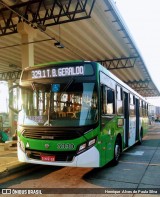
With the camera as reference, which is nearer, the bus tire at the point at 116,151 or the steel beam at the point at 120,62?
the bus tire at the point at 116,151

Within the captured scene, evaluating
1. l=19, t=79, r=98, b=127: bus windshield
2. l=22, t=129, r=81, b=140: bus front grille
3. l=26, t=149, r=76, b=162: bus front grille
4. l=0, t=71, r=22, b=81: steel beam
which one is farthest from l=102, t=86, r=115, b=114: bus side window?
l=0, t=71, r=22, b=81: steel beam

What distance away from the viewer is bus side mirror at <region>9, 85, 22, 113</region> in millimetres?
7168

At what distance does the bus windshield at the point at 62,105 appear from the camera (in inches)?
253

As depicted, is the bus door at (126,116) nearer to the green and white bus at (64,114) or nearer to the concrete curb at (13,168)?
the green and white bus at (64,114)

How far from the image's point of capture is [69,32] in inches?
587

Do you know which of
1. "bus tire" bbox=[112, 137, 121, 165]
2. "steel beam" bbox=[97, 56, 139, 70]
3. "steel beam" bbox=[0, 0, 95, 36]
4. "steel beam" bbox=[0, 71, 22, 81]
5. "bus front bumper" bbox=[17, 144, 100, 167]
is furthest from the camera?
"steel beam" bbox=[0, 71, 22, 81]

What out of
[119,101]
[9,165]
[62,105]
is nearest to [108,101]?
[62,105]

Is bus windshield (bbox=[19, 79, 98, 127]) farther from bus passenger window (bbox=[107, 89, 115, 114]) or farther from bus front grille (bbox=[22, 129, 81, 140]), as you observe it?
bus passenger window (bbox=[107, 89, 115, 114])

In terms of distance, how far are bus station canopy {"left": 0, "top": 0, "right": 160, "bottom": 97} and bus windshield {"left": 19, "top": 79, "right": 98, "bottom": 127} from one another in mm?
3953

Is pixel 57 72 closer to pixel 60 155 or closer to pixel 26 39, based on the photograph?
pixel 60 155

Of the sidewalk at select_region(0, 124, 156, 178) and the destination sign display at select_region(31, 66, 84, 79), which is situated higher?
the destination sign display at select_region(31, 66, 84, 79)

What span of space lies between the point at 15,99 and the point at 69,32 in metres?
8.56

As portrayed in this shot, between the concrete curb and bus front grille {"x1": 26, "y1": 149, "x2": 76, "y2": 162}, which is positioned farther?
the concrete curb

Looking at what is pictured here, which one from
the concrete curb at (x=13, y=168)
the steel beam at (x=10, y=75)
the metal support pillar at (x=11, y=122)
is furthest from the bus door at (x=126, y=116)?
the steel beam at (x=10, y=75)
